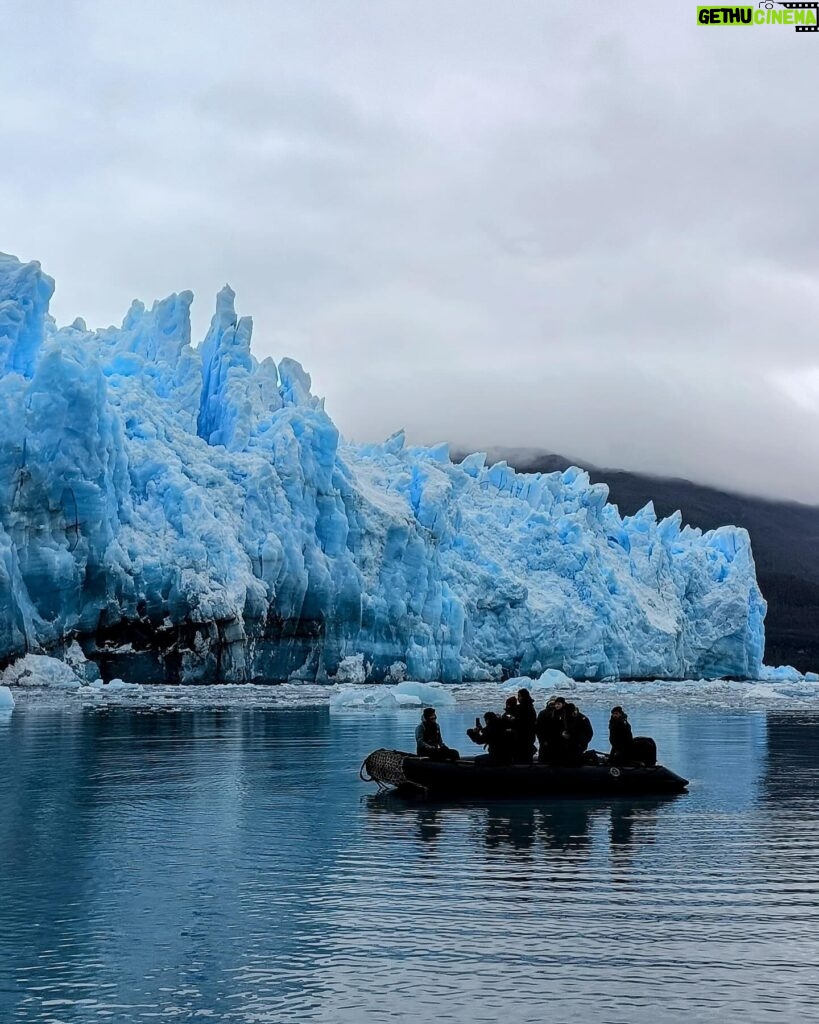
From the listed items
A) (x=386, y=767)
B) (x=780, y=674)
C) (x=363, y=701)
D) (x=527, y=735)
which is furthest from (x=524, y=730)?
(x=780, y=674)

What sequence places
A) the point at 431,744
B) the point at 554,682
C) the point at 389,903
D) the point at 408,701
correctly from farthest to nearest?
1. the point at 554,682
2. the point at 408,701
3. the point at 431,744
4. the point at 389,903

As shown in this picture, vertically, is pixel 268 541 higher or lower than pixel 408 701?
higher

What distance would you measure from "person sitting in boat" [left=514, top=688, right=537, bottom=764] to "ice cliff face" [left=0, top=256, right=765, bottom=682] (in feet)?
77.0

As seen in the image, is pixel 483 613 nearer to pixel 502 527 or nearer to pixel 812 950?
pixel 502 527

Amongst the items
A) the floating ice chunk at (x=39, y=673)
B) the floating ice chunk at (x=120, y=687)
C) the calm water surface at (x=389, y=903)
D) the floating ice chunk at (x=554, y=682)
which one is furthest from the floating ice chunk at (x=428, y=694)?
the calm water surface at (x=389, y=903)

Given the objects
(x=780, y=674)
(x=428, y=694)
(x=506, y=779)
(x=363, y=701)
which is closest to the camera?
(x=506, y=779)

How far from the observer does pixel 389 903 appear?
815 cm

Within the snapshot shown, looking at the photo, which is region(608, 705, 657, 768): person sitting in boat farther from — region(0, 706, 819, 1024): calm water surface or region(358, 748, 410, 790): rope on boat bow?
region(358, 748, 410, 790): rope on boat bow

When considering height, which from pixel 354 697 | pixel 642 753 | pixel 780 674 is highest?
pixel 642 753

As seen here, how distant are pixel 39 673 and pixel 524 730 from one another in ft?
83.7

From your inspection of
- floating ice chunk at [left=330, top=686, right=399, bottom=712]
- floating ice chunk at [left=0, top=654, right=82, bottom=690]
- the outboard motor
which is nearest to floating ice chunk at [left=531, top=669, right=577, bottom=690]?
floating ice chunk at [left=330, top=686, right=399, bottom=712]

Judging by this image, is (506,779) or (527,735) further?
(527,735)

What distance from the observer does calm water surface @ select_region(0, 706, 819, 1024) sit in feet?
20.1

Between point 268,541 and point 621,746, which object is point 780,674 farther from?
point 621,746
